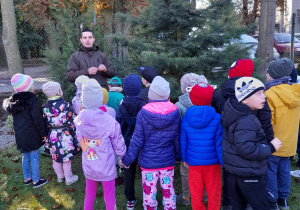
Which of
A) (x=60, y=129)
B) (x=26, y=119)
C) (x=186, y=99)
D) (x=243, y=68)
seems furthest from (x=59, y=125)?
(x=243, y=68)

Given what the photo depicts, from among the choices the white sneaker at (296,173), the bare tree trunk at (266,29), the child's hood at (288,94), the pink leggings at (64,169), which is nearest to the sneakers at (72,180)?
the pink leggings at (64,169)

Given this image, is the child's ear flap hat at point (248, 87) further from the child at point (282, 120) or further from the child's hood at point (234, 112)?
the child at point (282, 120)

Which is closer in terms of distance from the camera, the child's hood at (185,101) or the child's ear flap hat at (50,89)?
the child's hood at (185,101)

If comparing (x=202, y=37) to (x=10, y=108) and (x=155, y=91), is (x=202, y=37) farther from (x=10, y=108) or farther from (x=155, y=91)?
(x=10, y=108)

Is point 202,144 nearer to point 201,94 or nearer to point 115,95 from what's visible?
point 201,94

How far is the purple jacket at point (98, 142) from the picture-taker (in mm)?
2807

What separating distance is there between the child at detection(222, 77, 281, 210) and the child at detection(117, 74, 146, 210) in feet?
3.86

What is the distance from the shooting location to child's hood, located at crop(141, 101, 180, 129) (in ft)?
9.27

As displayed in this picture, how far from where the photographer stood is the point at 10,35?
20.8 ft

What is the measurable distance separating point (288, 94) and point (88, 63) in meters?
3.13

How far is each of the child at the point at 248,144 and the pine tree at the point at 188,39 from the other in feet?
6.14

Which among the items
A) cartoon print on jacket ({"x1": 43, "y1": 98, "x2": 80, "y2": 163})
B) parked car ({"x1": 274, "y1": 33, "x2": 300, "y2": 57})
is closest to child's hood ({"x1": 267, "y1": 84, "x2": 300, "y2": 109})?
cartoon print on jacket ({"x1": 43, "y1": 98, "x2": 80, "y2": 163})

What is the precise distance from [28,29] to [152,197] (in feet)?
22.3

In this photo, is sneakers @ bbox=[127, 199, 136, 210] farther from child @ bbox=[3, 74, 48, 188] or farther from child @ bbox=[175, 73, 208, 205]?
child @ bbox=[3, 74, 48, 188]
